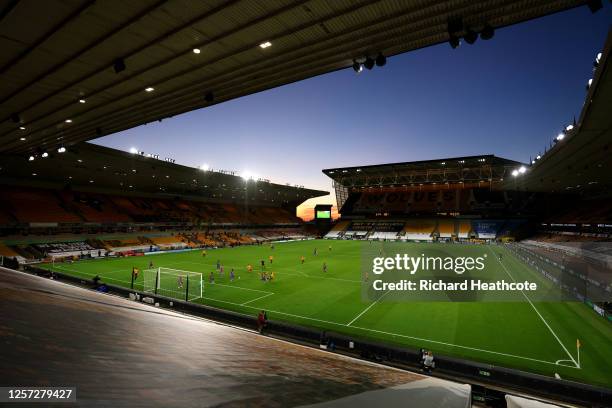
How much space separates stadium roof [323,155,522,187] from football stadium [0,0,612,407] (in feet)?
70.7

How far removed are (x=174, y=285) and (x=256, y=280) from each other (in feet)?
21.0

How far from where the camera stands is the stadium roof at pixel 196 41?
31.0 feet

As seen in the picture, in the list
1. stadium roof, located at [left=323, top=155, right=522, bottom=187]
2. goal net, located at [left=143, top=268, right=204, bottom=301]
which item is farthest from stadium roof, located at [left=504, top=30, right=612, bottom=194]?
goal net, located at [left=143, top=268, right=204, bottom=301]

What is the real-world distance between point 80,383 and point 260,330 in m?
14.7

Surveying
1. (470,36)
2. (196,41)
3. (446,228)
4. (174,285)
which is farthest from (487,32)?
(446,228)

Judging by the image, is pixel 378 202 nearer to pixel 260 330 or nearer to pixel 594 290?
pixel 594 290

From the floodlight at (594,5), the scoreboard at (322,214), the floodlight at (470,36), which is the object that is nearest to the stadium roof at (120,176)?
the scoreboard at (322,214)

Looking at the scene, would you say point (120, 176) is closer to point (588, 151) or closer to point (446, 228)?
Result: point (588, 151)

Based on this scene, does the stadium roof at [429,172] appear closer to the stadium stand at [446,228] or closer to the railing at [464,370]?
the stadium stand at [446,228]

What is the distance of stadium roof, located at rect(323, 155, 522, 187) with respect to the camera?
62.9 meters

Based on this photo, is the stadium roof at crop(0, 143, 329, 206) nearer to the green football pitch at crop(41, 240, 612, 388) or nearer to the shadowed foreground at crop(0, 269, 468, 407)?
the green football pitch at crop(41, 240, 612, 388)

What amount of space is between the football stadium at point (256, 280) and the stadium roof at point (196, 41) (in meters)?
0.08

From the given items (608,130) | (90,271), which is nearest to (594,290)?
(608,130)

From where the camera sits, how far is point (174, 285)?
24109 millimetres
